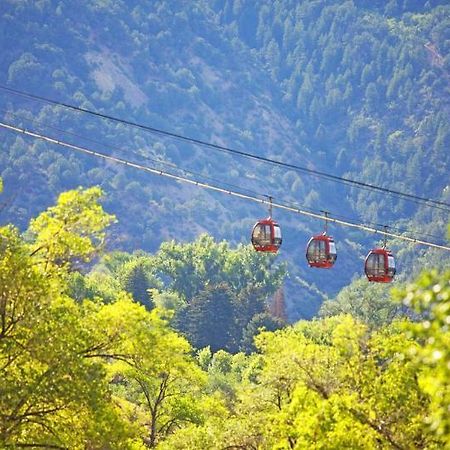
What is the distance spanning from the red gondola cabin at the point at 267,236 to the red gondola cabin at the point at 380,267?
3174mm

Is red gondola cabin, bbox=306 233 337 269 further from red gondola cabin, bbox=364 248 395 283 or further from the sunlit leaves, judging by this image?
the sunlit leaves

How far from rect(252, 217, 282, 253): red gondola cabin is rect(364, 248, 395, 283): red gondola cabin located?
10.4ft

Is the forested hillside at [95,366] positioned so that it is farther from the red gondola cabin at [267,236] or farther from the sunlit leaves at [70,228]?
the red gondola cabin at [267,236]

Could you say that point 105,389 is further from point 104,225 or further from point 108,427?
point 104,225

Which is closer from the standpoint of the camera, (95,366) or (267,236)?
(95,366)

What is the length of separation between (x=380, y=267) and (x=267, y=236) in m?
3.92

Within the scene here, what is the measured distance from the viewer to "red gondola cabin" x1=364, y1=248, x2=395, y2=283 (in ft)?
156

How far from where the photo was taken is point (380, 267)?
157 feet

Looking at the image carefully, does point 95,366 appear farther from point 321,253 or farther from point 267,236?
point 321,253

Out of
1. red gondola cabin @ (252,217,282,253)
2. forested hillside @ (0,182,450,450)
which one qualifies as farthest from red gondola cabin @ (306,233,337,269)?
forested hillside @ (0,182,450,450)

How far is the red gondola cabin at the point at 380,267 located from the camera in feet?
156

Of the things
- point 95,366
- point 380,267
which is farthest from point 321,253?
point 95,366

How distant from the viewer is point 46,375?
110 ft

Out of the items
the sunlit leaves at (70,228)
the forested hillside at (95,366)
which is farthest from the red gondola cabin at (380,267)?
the sunlit leaves at (70,228)
